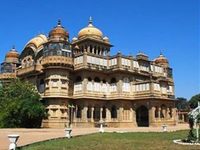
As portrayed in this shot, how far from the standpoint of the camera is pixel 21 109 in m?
37.2

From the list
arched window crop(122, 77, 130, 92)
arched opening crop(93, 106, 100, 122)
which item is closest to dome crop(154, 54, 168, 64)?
arched window crop(122, 77, 130, 92)

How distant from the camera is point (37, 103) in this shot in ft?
129

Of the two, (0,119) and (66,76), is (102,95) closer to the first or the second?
(66,76)

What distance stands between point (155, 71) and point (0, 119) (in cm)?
2777

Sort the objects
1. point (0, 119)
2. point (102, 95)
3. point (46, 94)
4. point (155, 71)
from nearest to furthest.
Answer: point (0, 119)
point (46, 94)
point (102, 95)
point (155, 71)

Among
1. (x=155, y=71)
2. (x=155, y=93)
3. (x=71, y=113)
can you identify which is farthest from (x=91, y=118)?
(x=155, y=71)

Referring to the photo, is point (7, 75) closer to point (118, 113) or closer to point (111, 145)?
point (118, 113)

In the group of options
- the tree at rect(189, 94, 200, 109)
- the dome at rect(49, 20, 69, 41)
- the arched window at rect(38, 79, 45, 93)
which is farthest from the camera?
the tree at rect(189, 94, 200, 109)

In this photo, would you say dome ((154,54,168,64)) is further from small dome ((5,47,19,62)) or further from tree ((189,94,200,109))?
small dome ((5,47,19,62))

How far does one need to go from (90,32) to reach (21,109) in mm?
20997

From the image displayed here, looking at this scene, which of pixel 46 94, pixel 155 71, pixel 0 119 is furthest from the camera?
pixel 155 71

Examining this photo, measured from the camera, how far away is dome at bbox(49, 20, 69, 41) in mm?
44694

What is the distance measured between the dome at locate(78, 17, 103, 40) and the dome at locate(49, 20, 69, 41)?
6.09m

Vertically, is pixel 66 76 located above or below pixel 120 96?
above
